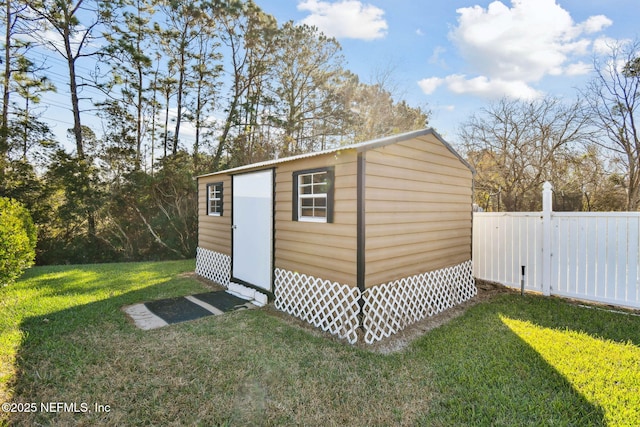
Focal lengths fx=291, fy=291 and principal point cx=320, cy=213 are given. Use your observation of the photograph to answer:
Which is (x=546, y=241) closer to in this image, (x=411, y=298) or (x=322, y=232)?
(x=411, y=298)

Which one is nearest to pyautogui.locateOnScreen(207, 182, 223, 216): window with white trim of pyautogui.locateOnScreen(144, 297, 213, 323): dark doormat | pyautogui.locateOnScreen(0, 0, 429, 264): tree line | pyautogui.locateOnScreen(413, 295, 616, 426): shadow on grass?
pyautogui.locateOnScreen(144, 297, 213, 323): dark doormat

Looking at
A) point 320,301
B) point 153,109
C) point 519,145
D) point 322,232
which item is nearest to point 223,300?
point 320,301

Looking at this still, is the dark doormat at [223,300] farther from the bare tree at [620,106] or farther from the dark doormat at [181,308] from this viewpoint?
the bare tree at [620,106]

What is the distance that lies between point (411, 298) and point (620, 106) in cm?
1136

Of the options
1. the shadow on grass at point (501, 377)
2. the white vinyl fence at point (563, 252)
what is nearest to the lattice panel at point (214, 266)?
the shadow on grass at point (501, 377)

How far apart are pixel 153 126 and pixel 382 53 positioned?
10.8 meters

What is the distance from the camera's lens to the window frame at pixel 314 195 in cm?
399

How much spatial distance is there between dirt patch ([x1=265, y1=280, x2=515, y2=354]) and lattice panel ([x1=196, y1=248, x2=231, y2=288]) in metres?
1.90

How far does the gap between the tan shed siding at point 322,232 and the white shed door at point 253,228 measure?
0.27 metres

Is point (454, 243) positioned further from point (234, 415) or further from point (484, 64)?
point (484, 64)

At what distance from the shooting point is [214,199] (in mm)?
7066

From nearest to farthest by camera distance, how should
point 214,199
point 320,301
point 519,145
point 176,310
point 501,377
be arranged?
point 501,377 < point 320,301 < point 176,310 < point 214,199 < point 519,145

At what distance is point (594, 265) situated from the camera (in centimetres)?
486

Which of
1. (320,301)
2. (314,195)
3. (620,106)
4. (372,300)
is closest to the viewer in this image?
(372,300)
